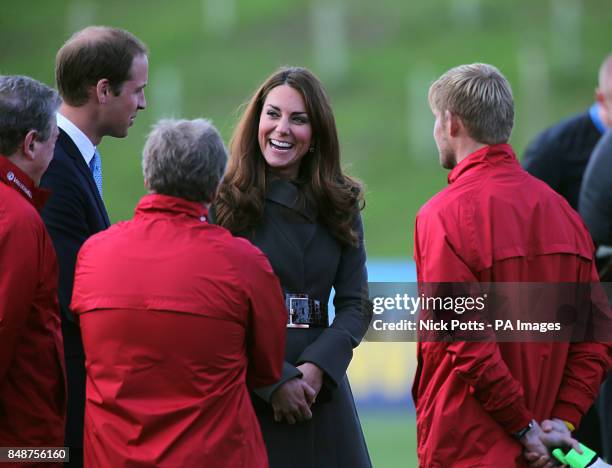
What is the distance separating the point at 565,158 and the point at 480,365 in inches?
101

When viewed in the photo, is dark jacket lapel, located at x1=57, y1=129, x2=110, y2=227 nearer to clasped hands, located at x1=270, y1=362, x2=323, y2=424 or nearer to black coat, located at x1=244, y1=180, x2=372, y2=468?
black coat, located at x1=244, y1=180, x2=372, y2=468

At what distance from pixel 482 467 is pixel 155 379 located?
0.97 metres

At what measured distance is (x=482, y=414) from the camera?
3135 mm

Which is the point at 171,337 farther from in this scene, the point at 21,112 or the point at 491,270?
the point at 491,270

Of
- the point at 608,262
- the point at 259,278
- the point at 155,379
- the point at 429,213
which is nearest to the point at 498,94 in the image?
the point at 429,213

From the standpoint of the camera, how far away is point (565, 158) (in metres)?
5.41

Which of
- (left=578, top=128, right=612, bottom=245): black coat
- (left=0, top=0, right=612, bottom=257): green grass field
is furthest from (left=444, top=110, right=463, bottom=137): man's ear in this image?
(left=0, top=0, right=612, bottom=257): green grass field

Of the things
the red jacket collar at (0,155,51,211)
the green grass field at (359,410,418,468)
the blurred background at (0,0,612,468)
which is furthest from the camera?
the blurred background at (0,0,612,468)

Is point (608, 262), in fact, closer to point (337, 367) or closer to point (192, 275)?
point (337, 367)

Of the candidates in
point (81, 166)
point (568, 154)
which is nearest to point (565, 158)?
point (568, 154)

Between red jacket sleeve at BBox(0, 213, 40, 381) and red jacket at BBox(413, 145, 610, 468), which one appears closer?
red jacket sleeve at BBox(0, 213, 40, 381)

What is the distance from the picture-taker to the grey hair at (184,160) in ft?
9.11

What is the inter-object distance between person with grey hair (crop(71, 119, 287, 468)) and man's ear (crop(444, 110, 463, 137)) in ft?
2.49

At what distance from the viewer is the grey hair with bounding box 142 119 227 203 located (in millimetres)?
2777
